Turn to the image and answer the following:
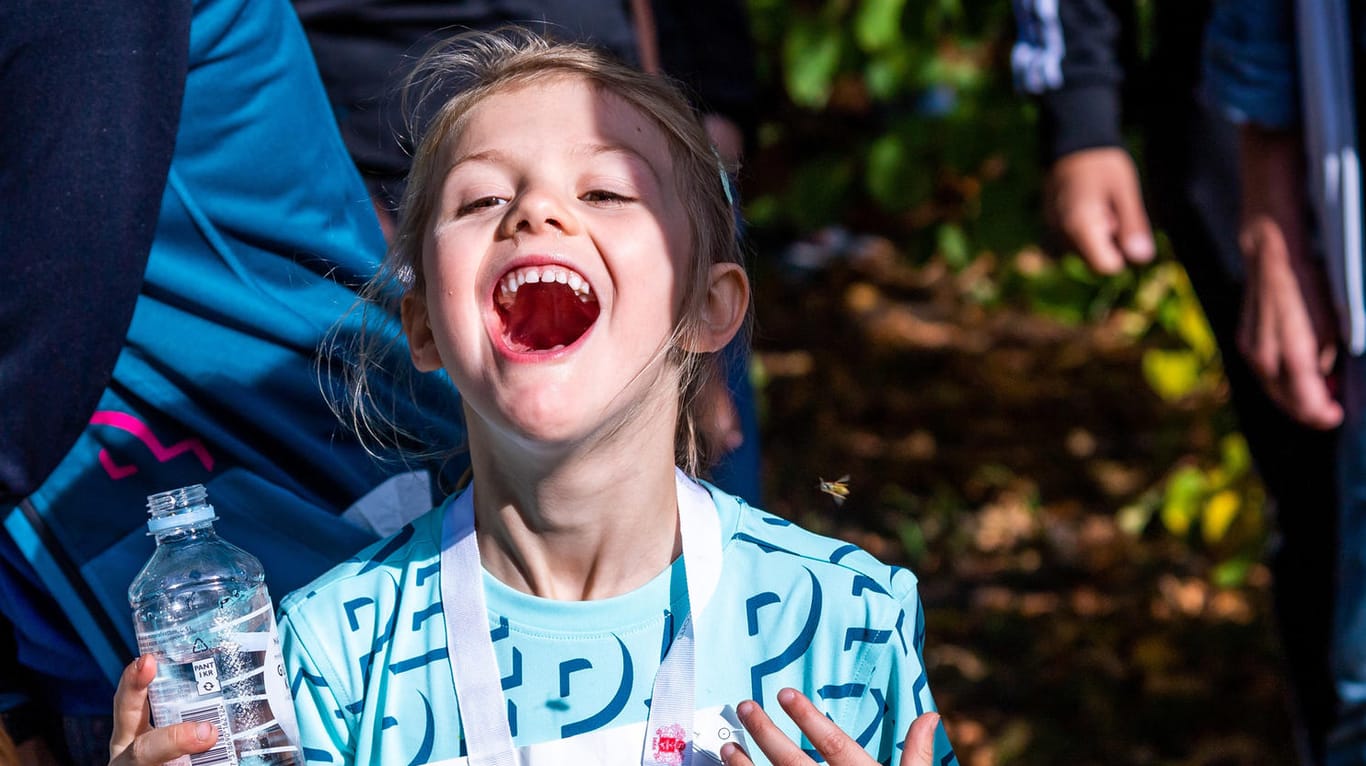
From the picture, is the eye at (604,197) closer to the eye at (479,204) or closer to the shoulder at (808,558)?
the eye at (479,204)

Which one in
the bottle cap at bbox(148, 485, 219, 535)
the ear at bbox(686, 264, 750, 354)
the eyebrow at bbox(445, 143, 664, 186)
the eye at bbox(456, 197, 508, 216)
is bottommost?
the bottle cap at bbox(148, 485, 219, 535)

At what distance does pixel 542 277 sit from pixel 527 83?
1.00 feet

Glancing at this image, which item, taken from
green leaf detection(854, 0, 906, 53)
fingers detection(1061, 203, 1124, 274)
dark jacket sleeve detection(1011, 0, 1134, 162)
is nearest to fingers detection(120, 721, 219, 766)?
fingers detection(1061, 203, 1124, 274)

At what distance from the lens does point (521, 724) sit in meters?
1.59

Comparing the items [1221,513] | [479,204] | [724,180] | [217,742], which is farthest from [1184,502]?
[217,742]

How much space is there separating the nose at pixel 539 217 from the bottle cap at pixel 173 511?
1.42 ft

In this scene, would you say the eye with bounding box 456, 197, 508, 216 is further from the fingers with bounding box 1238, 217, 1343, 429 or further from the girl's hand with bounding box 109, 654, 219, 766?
the fingers with bounding box 1238, 217, 1343, 429

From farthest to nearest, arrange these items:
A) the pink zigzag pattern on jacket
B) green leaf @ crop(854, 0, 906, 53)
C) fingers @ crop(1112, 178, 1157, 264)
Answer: green leaf @ crop(854, 0, 906, 53)
fingers @ crop(1112, 178, 1157, 264)
the pink zigzag pattern on jacket

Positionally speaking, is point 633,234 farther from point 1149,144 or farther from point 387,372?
point 1149,144

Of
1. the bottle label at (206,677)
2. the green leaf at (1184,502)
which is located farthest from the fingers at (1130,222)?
the bottle label at (206,677)

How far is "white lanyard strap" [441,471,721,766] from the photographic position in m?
1.56

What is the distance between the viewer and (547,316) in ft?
5.65

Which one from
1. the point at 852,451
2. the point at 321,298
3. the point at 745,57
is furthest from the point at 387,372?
the point at 852,451

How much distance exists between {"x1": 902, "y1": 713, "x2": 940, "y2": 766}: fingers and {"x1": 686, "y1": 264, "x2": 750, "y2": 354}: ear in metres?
0.52
